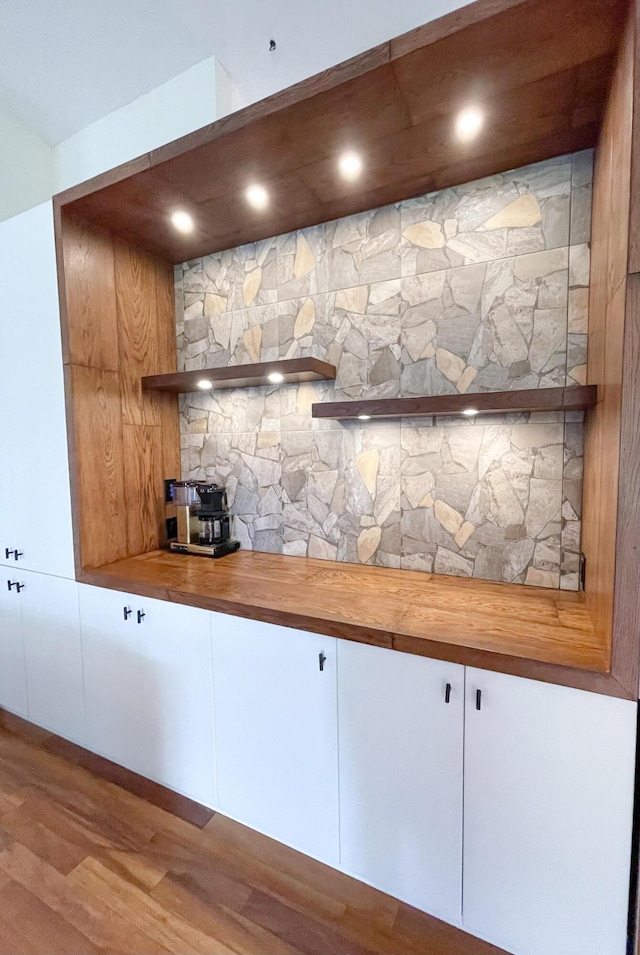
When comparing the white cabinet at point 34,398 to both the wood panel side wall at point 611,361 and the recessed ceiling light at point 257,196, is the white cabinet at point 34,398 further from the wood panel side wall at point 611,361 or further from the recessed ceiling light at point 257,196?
the wood panel side wall at point 611,361

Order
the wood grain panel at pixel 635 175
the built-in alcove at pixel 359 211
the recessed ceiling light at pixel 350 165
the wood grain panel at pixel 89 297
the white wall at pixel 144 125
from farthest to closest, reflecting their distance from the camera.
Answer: the white wall at pixel 144 125, the wood grain panel at pixel 89 297, the recessed ceiling light at pixel 350 165, the built-in alcove at pixel 359 211, the wood grain panel at pixel 635 175

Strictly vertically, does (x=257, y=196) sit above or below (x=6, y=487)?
above

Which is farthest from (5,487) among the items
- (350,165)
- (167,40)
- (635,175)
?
(635,175)

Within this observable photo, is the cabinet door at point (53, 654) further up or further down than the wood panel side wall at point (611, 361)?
further down

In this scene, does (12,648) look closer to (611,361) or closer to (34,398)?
(34,398)

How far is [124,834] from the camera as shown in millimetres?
1502

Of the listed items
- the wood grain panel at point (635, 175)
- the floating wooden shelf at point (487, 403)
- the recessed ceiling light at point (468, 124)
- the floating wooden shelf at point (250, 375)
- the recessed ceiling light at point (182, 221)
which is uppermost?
the recessed ceiling light at point (182, 221)

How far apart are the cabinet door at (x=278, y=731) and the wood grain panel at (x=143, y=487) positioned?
935mm

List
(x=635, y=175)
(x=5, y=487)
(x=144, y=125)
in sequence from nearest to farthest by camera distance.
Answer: (x=635, y=175)
(x=5, y=487)
(x=144, y=125)

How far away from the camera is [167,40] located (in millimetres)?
1928

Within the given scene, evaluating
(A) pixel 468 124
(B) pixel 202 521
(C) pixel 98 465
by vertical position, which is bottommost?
(B) pixel 202 521

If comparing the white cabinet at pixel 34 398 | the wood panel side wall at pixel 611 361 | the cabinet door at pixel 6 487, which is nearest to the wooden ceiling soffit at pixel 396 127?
the wood panel side wall at pixel 611 361

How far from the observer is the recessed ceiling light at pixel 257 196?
1633 millimetres

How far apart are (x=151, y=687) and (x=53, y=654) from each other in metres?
0.69
